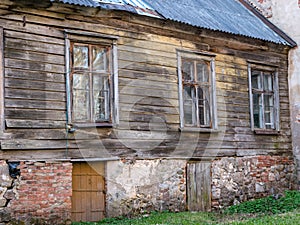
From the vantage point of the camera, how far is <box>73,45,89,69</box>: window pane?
9102 millimetres

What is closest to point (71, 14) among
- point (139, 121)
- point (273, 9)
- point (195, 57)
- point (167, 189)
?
point (139, 121)

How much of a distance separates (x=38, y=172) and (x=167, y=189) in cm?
304

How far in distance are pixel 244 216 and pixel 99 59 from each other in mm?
4419

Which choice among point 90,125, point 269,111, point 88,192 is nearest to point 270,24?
point 269,111

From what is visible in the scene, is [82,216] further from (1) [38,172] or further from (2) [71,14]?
(2) [71,14]

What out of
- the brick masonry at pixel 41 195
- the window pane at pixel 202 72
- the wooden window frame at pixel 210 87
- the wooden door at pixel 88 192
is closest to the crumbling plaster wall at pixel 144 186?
the wooden door at pixel 88 192

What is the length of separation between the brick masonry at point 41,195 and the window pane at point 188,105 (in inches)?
131

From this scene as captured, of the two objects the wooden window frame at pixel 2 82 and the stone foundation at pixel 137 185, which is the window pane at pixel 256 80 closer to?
the stone foundation at pixel 137 185

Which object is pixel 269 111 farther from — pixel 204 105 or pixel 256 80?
pixel 204 105

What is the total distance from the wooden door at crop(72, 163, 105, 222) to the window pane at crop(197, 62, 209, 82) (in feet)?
11.3

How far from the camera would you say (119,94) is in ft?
31.3

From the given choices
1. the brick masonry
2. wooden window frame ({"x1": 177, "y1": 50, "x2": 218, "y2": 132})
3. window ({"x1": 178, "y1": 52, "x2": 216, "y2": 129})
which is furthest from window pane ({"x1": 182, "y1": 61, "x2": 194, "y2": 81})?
the brick masonry

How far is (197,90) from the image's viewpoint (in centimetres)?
1116

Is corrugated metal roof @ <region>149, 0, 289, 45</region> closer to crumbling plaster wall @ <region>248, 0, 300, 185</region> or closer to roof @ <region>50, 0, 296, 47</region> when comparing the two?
roof @ <region>50, 0, 296, 47</region>
